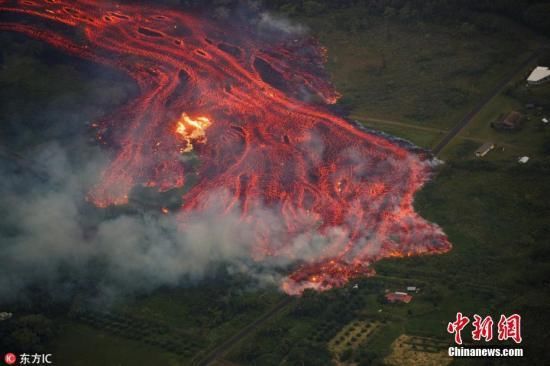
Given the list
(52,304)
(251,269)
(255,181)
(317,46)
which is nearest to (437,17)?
(317,46)

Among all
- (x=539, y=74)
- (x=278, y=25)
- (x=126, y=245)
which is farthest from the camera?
(x=278, y=25)

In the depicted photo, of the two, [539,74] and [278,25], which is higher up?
[278,25]

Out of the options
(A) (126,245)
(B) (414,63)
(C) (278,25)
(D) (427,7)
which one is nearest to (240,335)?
(A) (126,245)

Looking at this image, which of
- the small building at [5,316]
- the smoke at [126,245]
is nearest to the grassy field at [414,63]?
the smoke at [126,245]

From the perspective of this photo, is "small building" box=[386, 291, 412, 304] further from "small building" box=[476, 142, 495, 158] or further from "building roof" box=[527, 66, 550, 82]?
"building roof" box=[527, 66, 550, 82]

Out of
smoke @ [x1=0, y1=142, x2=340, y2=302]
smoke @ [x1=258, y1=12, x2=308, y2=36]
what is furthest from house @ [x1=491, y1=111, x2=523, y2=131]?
smoke @ [x1=258, y1=12, x2=308, y2=36]

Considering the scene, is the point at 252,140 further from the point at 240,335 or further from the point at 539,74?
the point at 539,74
